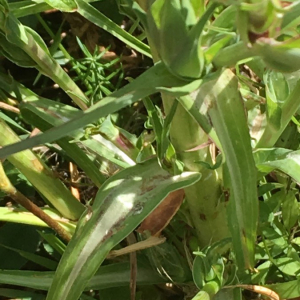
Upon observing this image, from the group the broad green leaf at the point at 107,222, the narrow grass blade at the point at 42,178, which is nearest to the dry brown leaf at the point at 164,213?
Answer: the broad green leaf at the point at 107,222

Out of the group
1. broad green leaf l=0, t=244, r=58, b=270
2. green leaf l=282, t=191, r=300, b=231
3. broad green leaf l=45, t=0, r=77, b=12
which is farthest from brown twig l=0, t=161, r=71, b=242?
green leaf l=282, t=191, r=300, b=231

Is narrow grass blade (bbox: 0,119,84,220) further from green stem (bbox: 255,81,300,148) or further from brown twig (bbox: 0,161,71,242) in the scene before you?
green stem (bbox: 255,81,300,148)

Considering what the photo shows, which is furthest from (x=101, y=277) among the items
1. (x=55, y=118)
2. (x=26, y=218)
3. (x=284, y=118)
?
(x=284, y=118)

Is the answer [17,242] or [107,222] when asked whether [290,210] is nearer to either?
[107,222]

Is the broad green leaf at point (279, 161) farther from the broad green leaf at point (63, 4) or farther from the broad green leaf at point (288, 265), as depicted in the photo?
the broad green leaf at point (63, 4)

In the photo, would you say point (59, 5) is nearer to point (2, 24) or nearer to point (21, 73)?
point (2, 24)

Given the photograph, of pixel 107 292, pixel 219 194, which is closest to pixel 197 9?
pixel 219 194
